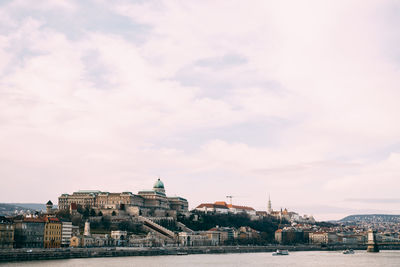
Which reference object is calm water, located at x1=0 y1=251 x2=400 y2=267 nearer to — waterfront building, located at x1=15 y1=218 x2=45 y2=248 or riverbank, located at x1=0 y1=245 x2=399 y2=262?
riverbank, located at x1=0 y1=245 x2=399 y2=262

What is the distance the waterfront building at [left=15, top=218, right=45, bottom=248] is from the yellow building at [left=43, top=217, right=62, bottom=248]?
1.17 metres

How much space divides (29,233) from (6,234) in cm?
590

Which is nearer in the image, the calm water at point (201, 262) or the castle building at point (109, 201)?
the calm water at point (201, 262)

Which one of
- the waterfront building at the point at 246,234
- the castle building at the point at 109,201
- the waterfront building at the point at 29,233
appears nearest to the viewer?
the waterfront building at the point at 29,233

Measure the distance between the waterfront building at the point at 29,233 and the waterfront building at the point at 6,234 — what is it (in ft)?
9.01

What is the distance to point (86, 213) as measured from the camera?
16188 cm

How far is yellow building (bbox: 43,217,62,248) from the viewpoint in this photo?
110 m

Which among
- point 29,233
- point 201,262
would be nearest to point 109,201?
point 29,233

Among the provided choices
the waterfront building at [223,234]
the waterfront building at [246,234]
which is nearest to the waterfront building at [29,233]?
the waterfront building at [223,234]

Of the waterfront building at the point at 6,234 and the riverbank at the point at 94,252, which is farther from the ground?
the waterfront building at the point at 6,234

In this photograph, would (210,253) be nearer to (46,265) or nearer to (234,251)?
(234,251)

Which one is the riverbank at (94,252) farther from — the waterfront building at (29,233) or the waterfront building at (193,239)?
the waterfront building at (193,239)

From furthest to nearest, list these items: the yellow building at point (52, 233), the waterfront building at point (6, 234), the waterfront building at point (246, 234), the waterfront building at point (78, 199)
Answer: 1. the waterfront building at point (246, 234)
2. the waterfront building at point (78, 199)
3. the yellow building at point (52, 233)
4. the waterfront building at point (6, 234)

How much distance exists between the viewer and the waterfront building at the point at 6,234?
331 feet
